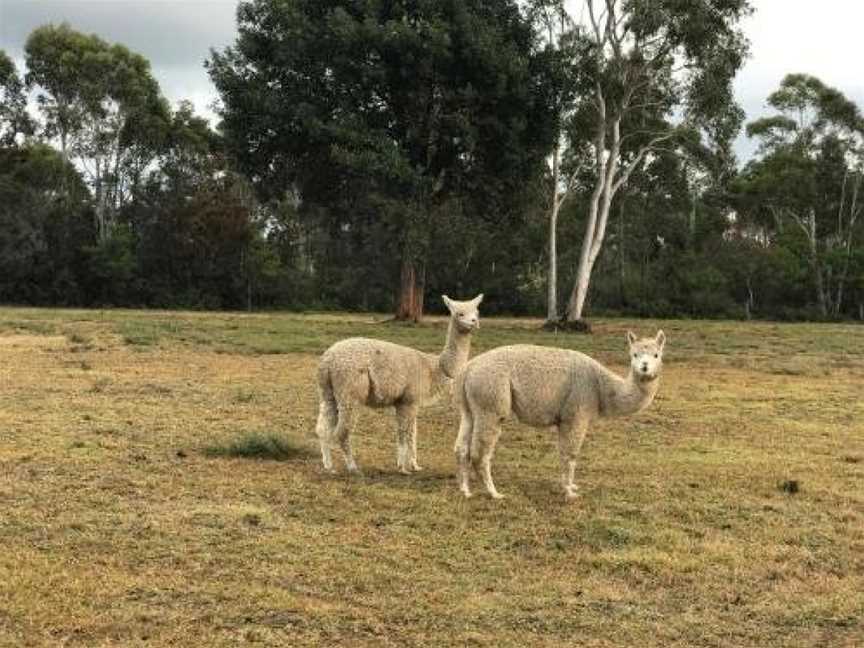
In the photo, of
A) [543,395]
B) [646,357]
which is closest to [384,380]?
[543,395]

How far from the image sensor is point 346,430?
31.2ft

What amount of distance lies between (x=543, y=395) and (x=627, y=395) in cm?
81

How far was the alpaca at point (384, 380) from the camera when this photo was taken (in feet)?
31.1

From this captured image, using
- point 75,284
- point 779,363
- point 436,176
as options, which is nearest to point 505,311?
point 436,176

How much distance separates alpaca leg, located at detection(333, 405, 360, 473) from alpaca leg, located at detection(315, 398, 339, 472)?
149 mm

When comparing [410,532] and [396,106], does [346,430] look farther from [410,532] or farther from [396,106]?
[396,106]

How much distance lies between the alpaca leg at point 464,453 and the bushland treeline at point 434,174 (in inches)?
920

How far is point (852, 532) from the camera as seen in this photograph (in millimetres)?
7805

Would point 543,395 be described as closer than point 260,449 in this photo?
Yes

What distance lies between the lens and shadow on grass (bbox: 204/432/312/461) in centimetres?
1034

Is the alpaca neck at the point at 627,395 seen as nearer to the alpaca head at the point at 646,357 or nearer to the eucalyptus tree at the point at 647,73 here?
the alpaca head at the point at 646,357

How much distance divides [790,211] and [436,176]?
123 ft

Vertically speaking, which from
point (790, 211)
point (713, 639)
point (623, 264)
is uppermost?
point (790, 211)

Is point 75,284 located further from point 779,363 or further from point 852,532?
point 852,532
